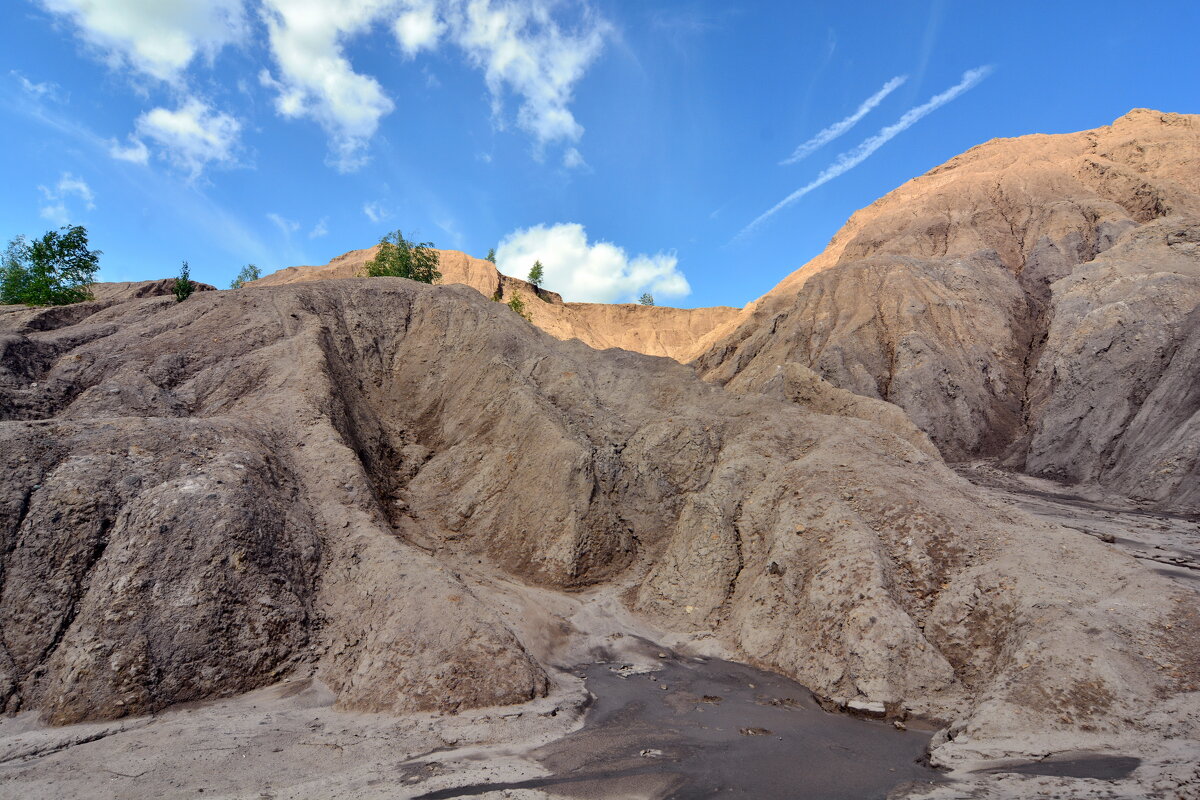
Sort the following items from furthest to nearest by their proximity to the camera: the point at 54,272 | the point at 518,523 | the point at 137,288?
the point at 137,288
the point at 54,272
the point at 518,523

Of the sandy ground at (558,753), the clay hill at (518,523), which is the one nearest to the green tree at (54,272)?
the clay hill at (518,523)

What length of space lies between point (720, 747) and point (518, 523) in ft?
31.7

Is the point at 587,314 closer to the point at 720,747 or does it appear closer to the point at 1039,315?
the point at 1039,315

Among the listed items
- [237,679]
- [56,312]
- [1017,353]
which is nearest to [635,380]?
[237,679]

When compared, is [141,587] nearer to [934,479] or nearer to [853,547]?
[853,547]

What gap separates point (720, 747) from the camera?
8.82m

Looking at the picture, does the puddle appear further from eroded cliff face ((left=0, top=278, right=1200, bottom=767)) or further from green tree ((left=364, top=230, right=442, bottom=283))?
green tree ((left=364, top=230, right=442, bottom=283))

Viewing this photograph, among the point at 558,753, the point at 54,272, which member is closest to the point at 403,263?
the point at 54,272

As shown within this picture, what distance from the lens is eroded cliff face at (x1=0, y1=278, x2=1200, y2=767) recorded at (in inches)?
392

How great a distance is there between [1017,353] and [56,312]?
50.5m

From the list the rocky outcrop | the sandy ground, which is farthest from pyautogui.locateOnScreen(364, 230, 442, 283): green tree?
the sandy ground

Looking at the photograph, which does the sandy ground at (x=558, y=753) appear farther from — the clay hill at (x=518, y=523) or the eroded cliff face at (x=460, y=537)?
the eroded cliff face at (x=460, y=537)

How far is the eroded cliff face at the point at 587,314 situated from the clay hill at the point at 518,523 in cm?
5157

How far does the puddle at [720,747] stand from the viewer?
24.6 ft
